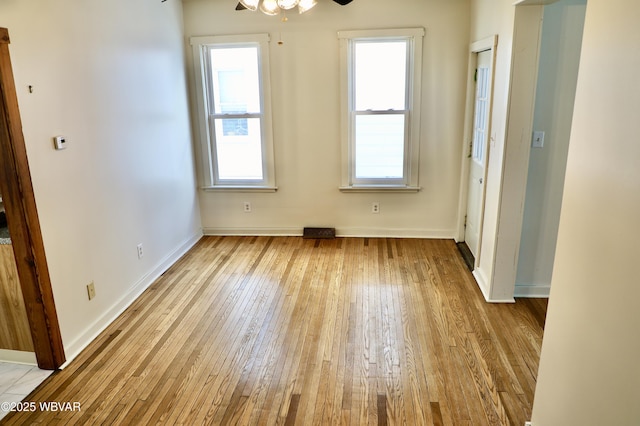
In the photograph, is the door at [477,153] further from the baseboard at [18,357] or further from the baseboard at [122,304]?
the baseboard at [18,357]

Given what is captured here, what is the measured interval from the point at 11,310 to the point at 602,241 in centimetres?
322

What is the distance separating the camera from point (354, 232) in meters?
4.93

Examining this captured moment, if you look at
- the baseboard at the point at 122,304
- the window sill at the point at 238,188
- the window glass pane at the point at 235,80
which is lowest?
the baseboard at the point at 122,304

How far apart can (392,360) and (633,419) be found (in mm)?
1557

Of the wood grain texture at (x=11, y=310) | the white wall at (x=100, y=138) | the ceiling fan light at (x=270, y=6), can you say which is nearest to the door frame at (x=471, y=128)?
the ceiling fan light at (x=270, y=6)

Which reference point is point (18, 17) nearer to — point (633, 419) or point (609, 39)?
point (609, 39)

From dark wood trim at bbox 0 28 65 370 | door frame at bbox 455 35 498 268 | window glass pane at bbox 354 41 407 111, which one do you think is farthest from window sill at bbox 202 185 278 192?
dark wood trim at bbox 0 28 65 370

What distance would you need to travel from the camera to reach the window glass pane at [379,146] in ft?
15.0

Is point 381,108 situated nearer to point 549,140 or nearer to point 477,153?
point 477,153

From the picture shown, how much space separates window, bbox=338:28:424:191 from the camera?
4359 mm

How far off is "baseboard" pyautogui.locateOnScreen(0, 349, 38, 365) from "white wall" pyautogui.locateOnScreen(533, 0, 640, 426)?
300 cm

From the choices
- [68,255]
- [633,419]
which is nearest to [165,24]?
[68,255]

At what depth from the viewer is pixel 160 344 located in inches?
114

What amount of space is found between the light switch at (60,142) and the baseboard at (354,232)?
2.51m
